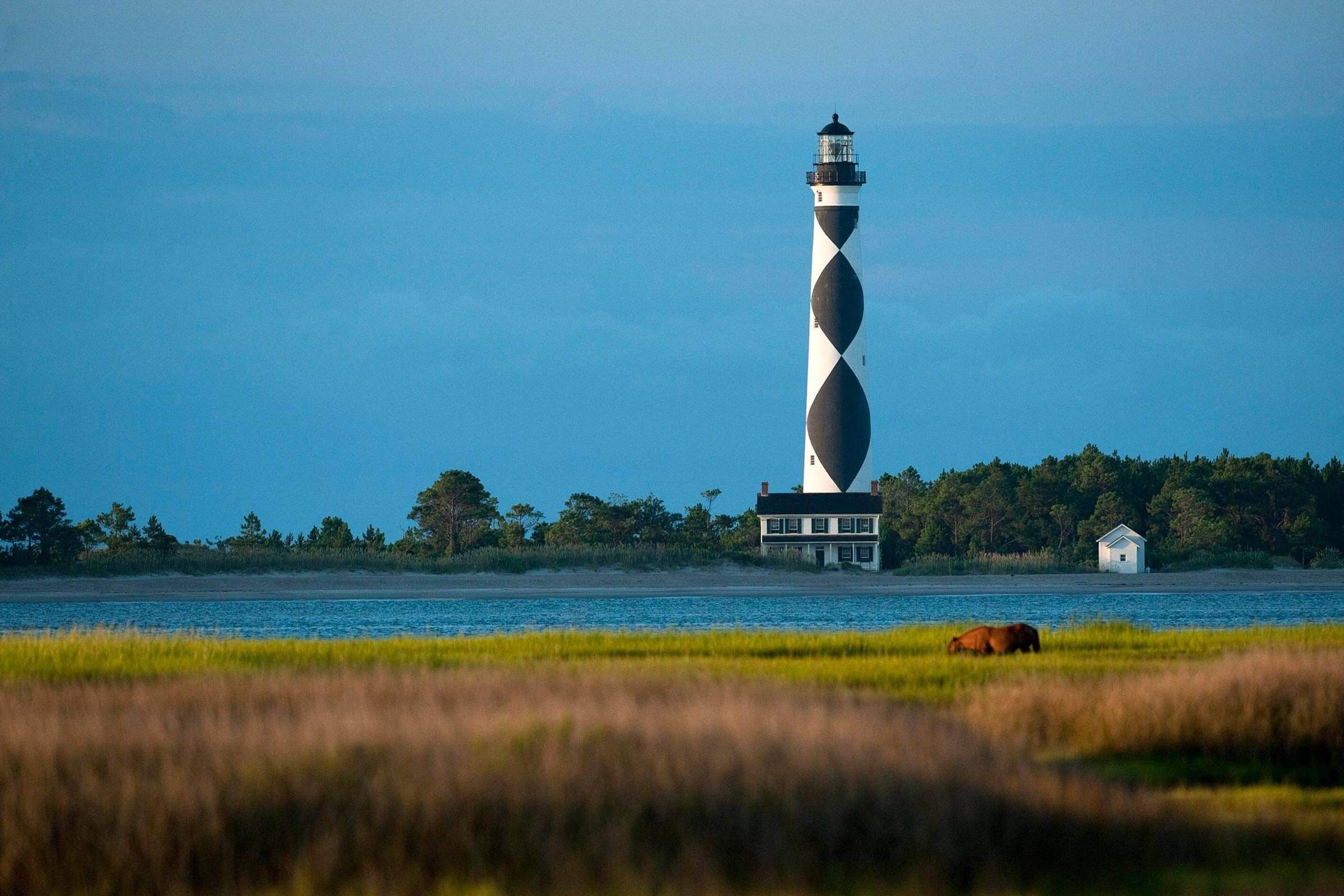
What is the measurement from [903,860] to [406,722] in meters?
3.63

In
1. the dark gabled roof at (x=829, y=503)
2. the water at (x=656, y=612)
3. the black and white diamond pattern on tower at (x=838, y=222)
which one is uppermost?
the black and white diamond pattern on tower at (x=838, y=222)

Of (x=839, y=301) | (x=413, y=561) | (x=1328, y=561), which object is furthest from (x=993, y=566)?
(x=413, y=561)

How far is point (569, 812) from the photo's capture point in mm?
8922

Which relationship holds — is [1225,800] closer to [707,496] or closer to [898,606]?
[898,606]

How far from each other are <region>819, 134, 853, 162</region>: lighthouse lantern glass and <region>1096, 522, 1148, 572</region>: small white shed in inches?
749

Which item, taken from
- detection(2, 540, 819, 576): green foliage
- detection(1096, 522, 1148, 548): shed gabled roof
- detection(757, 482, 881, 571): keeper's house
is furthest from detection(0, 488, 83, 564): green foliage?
detection(1096, 522, 1148, 548): shed gabled roof

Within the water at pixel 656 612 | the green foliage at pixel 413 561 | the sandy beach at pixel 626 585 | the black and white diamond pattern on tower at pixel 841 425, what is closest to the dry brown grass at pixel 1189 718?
the water at pixel 656 612

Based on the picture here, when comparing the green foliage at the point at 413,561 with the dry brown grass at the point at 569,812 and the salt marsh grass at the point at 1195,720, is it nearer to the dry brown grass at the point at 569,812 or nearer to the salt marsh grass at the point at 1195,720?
the salt marsh grass at the point at 1195,720

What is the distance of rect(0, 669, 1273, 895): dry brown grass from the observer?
8.48 metres

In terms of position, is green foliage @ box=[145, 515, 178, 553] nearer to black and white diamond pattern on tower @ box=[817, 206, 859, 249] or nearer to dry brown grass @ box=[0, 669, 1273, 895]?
black and white diamond pattern on tower @ box=[817, 206, 859, 249]

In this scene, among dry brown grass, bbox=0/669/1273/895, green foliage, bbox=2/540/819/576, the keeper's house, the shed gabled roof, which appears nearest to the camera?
dry brown grass, bbox=0/669/1273/895

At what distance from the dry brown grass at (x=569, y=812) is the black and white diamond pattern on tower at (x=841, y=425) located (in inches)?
2025

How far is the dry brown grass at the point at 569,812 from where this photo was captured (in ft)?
27.8

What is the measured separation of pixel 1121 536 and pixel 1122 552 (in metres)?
0.63
